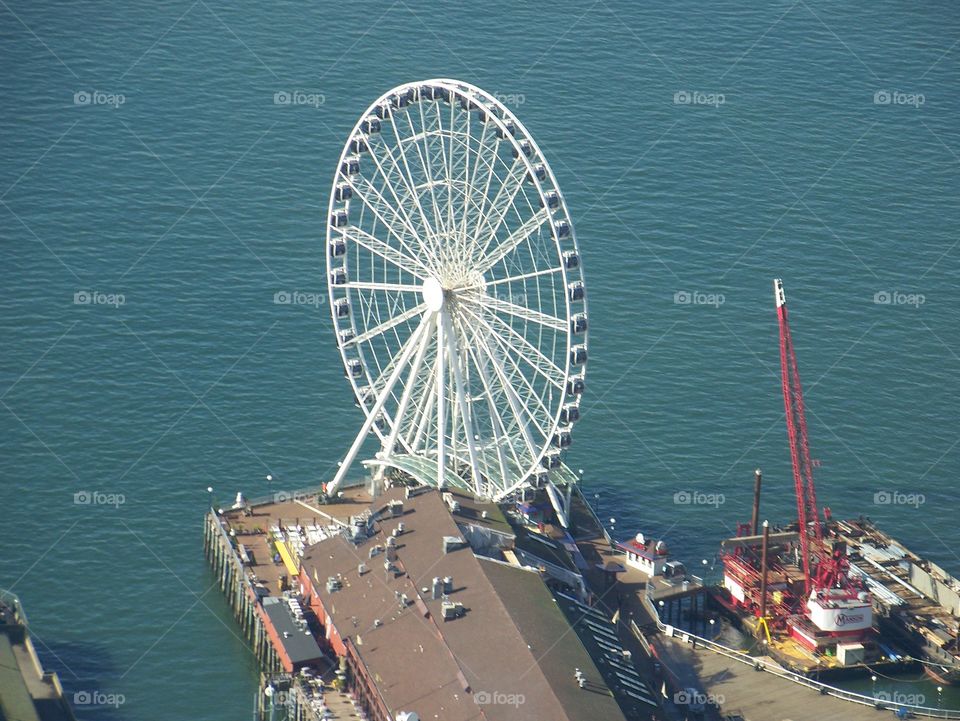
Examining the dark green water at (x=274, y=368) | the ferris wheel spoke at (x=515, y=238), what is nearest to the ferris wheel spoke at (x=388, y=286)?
the ferris wheel spoke at (x=515, y=238)

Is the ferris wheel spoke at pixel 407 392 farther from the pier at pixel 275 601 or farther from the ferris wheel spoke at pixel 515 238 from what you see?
the ferris wheel spoke at pixel 515 238

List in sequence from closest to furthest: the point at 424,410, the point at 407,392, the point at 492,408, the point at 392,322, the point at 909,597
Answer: the point at 492,408
the point at 909,597
the point at 392,322
the point at 407,392
the point at 424,410

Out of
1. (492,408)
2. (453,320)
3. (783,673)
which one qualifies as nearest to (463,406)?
(492,408)

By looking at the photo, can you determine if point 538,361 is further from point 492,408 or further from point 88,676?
point 88,676

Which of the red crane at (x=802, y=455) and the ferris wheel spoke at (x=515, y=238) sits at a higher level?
the ferris wheel spoke at (x=515, y=238)

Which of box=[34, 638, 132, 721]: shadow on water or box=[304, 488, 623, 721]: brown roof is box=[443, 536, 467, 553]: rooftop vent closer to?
box=[304, 488, 623, 721]: brown roof

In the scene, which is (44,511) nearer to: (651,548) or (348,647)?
(348,647)

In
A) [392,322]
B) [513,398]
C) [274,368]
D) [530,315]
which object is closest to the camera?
[530,315]
